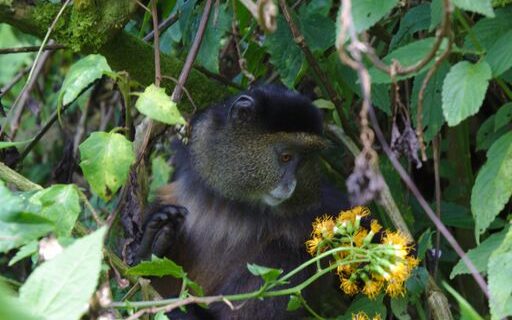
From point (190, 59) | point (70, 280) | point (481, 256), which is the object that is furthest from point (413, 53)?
point (70, 280)

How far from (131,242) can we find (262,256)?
89 cm

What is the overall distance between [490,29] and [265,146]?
1.40 meters

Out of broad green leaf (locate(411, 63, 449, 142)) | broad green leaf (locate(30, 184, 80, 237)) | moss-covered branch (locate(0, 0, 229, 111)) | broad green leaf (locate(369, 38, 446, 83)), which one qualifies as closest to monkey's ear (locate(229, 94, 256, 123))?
moss-covered branch (locate(0, 0, 229, 111))

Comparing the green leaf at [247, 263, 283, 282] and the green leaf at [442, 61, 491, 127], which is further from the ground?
the green leaf at [442, 61, 491, 127]

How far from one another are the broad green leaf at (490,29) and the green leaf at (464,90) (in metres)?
0.31

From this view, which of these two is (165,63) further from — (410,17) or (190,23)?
(410,17)

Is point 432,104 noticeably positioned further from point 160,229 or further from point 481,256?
point 160,229

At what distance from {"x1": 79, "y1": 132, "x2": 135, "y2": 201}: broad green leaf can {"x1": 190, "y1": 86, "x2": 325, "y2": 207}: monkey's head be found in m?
1.40

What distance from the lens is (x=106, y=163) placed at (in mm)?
2822

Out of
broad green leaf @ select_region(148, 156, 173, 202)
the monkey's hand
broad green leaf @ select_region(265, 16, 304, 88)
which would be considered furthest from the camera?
broad green leaf @ select_region(148, 156, 173, 202)

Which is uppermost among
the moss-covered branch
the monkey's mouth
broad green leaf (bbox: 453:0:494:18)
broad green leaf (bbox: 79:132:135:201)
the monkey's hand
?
broad green leaf (bbox: 453:0:494:18)

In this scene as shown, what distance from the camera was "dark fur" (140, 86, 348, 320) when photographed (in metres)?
4.27

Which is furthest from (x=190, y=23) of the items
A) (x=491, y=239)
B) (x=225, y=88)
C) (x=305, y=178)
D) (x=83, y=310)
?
(x=83, y=310)

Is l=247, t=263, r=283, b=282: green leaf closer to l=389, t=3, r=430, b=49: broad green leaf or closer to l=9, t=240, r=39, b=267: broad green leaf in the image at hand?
l=9, t=240, r=39, b=267: broad green leaf
